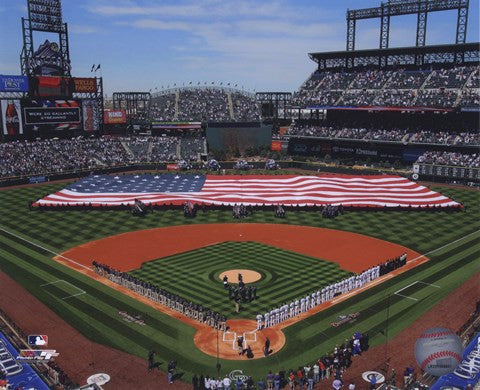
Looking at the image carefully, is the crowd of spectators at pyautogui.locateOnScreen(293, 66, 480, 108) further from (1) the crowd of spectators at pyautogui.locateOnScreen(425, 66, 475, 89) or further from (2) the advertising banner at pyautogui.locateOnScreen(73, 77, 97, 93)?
(2) the advertising banner at pyautogui.locateOnScreen(73, 77, 97, 93)

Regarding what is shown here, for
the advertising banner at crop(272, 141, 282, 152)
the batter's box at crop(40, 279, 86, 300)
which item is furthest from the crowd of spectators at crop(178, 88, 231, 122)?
the batter's box at crop(40, 279, 86, 300)

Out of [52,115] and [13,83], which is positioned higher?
[13,83]

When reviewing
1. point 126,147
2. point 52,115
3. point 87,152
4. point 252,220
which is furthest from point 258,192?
point 126,147

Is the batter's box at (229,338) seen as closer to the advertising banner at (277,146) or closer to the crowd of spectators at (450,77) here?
the crowd of spectators at (450,77)

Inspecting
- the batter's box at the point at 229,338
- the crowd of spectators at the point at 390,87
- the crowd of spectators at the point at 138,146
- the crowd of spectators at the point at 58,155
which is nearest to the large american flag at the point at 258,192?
the crowd of spectators at the point at 58,155

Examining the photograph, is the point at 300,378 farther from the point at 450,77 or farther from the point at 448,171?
the point at 450,77
